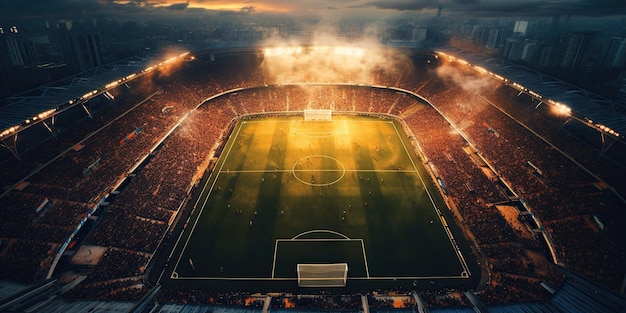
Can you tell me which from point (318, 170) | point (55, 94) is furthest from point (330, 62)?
point (55, 94)

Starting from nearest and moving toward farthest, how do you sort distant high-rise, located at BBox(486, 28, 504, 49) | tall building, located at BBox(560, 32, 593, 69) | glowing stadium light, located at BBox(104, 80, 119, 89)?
1. glowing stadium light, located at BBox(104, 80, 119, 89)
2. tall building, located at BBox(560, 32, 593, 69)
3. distant high-rise, located at BBox(486, 28, 504, 49)

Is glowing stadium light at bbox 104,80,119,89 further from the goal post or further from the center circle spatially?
the goal post

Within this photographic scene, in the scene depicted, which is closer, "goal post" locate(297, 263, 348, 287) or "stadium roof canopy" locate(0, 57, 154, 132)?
"goal post" locate(297, 263, 348, 287)

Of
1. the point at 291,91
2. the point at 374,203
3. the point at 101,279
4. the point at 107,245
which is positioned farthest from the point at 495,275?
the point at 291,91

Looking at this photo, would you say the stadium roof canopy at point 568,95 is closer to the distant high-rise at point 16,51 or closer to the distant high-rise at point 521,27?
the distant high-rise at point 521,27

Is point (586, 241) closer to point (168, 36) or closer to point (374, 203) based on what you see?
point (374, 203)

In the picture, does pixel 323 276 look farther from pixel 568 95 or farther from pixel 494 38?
pixel 494 38

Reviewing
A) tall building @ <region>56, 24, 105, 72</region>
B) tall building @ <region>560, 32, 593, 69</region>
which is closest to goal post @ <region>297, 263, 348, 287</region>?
tall building @ <region>56, 24, 105, 72</region>
